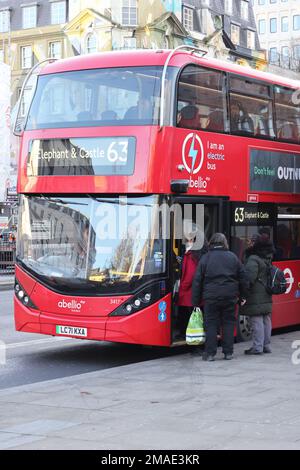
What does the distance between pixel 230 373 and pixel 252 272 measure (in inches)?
78.0

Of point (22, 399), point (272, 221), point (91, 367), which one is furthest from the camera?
point (272, 221)

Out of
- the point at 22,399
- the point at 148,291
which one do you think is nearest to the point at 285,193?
the point at 148,291

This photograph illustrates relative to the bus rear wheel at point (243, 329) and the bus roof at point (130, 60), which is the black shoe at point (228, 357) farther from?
the bus roof at point (130, 60)

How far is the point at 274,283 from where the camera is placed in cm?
1311

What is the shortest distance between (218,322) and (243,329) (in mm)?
2216

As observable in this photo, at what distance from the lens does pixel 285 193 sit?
52.5 ft

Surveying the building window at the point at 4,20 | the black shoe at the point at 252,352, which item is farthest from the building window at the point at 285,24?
the black shoe at the point at 252,352

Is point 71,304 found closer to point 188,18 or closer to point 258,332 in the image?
point 258,332

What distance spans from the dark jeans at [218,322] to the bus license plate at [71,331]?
5.47 feet

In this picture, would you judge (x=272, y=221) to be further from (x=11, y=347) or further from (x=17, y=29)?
(x=17, y=29)

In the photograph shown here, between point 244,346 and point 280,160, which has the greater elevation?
point 280,160

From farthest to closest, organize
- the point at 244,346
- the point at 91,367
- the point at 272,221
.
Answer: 1. the point at 272,221
2. the point at 244,346
3. the point at 91,367

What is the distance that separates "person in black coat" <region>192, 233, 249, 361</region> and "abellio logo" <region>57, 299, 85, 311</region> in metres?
1.59

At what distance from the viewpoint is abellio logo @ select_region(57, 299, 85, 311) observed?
42.5ft
